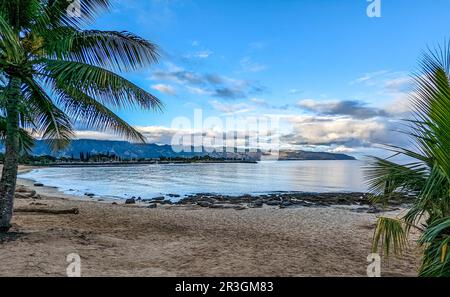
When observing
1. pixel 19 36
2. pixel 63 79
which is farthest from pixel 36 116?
pixel 63 79

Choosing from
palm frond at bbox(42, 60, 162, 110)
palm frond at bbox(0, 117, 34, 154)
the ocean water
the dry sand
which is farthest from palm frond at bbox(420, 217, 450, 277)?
the ocean water

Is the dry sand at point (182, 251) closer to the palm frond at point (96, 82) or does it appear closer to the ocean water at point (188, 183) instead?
the palm frond at point (96, 82)

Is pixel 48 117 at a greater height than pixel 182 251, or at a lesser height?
greater

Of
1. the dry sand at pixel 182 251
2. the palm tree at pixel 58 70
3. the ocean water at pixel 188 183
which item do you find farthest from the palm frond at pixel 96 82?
the ocean water at pixel 188 183

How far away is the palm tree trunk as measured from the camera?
748 centimetres

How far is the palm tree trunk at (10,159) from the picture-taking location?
748 cm

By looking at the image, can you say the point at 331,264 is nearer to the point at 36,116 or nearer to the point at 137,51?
the point at 137,51

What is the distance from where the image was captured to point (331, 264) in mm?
6605

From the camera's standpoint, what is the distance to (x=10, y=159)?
760 centimetres

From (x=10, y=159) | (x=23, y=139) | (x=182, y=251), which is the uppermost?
(x=23, y=139)

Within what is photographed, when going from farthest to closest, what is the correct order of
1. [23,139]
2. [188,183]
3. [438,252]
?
[188,183]
[23,139]
[438,252]

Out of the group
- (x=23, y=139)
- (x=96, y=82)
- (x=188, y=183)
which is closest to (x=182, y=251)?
(x=96, y=82)

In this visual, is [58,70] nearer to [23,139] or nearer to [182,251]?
[182,251]
